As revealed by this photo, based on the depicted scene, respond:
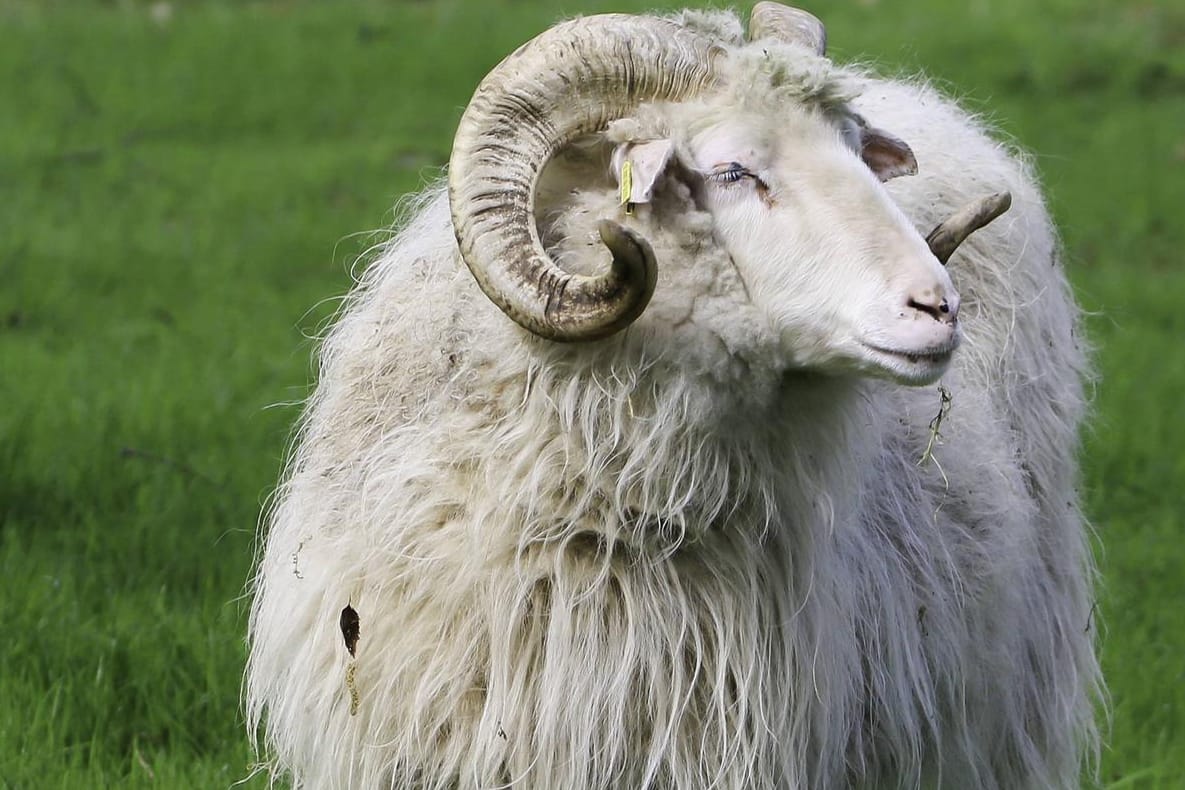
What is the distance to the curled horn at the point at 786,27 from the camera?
376 centimetres

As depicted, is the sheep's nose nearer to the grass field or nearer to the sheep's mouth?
the sheep's mouth

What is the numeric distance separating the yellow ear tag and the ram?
1cm

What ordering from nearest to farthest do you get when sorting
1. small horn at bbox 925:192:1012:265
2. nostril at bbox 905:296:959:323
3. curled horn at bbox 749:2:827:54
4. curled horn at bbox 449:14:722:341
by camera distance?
nostril at bbox 905:296:959:323, curled horn at bbox 449:14:722:341, small horn at bbox 925:192:1012:265, curled horn at bbox 749:2:827:54

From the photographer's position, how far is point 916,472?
4.06 metres

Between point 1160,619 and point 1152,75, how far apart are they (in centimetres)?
931

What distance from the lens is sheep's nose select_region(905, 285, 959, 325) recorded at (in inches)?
121

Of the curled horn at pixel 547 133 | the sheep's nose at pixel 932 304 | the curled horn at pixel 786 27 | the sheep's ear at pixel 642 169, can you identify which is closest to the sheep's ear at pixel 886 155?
the curled horn at pixel 786 27

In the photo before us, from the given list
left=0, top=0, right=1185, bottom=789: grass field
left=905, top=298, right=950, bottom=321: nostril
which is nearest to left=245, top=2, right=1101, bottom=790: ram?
left=905, top=298, right=950, bottom=321: nostril

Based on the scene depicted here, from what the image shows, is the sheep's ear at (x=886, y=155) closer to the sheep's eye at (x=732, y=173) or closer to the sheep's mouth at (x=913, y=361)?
the sheep's eye at (x=732, y=173)

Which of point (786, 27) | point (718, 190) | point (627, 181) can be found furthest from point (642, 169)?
point (786, 27)

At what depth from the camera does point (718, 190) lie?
3.31 m

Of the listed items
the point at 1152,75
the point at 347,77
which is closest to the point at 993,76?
the point at 1152,75

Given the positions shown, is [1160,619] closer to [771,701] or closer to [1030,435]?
[1030,435]

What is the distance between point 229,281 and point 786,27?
232 inches
